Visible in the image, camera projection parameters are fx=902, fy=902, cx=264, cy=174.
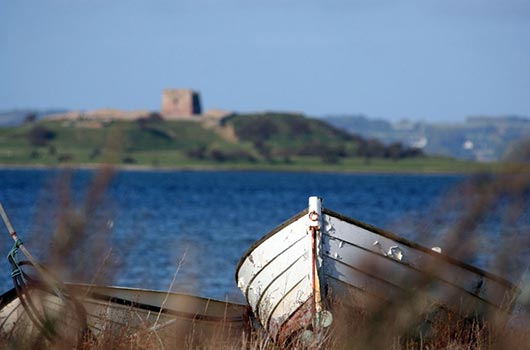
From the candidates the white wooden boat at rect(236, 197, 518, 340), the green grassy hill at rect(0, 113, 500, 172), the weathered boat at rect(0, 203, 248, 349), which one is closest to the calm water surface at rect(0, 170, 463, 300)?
the weathered boat at rect(0, 203, 248, 349)

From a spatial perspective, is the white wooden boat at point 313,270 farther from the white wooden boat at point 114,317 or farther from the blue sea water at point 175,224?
the white wooden boat at point 114,317

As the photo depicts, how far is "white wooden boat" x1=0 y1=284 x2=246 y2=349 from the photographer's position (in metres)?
4.31

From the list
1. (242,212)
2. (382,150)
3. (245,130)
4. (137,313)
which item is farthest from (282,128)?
(137,313)

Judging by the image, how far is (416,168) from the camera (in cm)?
15038

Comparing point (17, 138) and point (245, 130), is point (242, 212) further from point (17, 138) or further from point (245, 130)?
point (245, 130)

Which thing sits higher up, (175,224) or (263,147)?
(175,224)

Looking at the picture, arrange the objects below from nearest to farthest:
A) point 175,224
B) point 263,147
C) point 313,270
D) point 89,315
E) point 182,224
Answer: point 89,315
point 313,270
point 175,224
point 182,224
point 263,147

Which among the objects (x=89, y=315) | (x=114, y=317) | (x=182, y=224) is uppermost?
(x=89, y=315)

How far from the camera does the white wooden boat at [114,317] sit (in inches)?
170

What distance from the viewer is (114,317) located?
294 inches

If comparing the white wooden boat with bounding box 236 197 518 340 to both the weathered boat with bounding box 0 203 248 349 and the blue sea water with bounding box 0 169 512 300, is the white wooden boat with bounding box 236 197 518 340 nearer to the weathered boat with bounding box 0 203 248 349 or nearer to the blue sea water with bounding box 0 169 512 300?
the blue sea water with bounding box 0 169 512 300

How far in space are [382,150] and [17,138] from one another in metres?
63.2


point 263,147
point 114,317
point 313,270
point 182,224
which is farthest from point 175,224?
point 263,147

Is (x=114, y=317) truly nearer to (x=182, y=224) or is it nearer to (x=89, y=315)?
(x=89, y=315)
